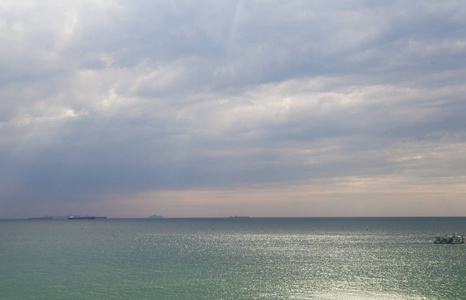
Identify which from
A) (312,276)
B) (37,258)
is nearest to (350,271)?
(312,276)

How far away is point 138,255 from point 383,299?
248ft

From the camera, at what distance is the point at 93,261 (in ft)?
328

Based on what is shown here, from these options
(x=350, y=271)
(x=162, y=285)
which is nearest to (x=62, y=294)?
(x=162, y=285)

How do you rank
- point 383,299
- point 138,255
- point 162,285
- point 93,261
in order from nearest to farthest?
point 383,299 < point 162,285 < point 93,261 < point 138,255

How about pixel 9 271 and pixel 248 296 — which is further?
pixel 9 271

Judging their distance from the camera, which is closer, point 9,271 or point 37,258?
point 9,271

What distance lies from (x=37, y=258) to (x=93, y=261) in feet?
61.5

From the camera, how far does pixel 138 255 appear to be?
374 ft

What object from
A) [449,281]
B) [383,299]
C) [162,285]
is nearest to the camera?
[383,299]

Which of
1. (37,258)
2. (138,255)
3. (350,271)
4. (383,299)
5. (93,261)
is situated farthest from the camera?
(138,255)

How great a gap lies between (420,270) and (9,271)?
89.2 m

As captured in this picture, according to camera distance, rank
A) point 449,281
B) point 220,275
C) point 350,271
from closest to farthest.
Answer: point 449,281
point 220,275
point 350,271

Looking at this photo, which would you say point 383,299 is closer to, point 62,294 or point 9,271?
point 62,294

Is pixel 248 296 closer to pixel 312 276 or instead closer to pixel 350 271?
pixel 312 276
